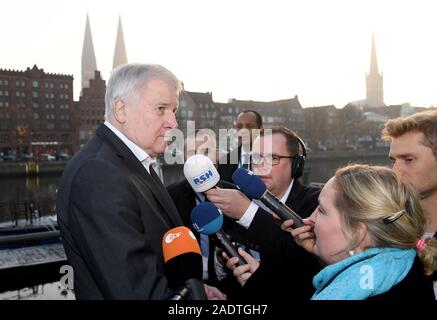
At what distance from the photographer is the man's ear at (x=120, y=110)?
1.97 meters

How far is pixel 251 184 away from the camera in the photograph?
7.78 ft

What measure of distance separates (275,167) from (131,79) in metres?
1.61

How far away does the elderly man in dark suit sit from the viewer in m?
1.52

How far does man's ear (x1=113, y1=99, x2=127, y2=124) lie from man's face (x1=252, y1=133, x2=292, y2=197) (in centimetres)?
153

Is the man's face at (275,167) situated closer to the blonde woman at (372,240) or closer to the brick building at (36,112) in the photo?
the blonde woman at (372,240)

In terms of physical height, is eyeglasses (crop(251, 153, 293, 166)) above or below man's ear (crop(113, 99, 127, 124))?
below

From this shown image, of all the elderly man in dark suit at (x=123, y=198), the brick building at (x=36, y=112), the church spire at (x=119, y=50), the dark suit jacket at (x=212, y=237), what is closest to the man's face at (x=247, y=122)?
the dark suit jacket at (x=212, y=237)

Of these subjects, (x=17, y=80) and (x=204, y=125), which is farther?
(x=204, y=125)

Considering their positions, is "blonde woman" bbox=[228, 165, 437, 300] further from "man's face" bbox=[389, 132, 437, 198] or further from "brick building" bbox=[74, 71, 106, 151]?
"brick building" bbox=[74, 71, 106, 151]

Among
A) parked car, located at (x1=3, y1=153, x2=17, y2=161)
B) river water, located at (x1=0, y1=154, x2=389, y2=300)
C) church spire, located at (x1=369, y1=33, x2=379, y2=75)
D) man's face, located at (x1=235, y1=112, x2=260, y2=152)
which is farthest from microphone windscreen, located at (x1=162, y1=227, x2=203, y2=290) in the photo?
church spire, located at (x1=369, y1=33, x2=379, y2=75)

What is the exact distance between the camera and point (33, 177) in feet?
133
